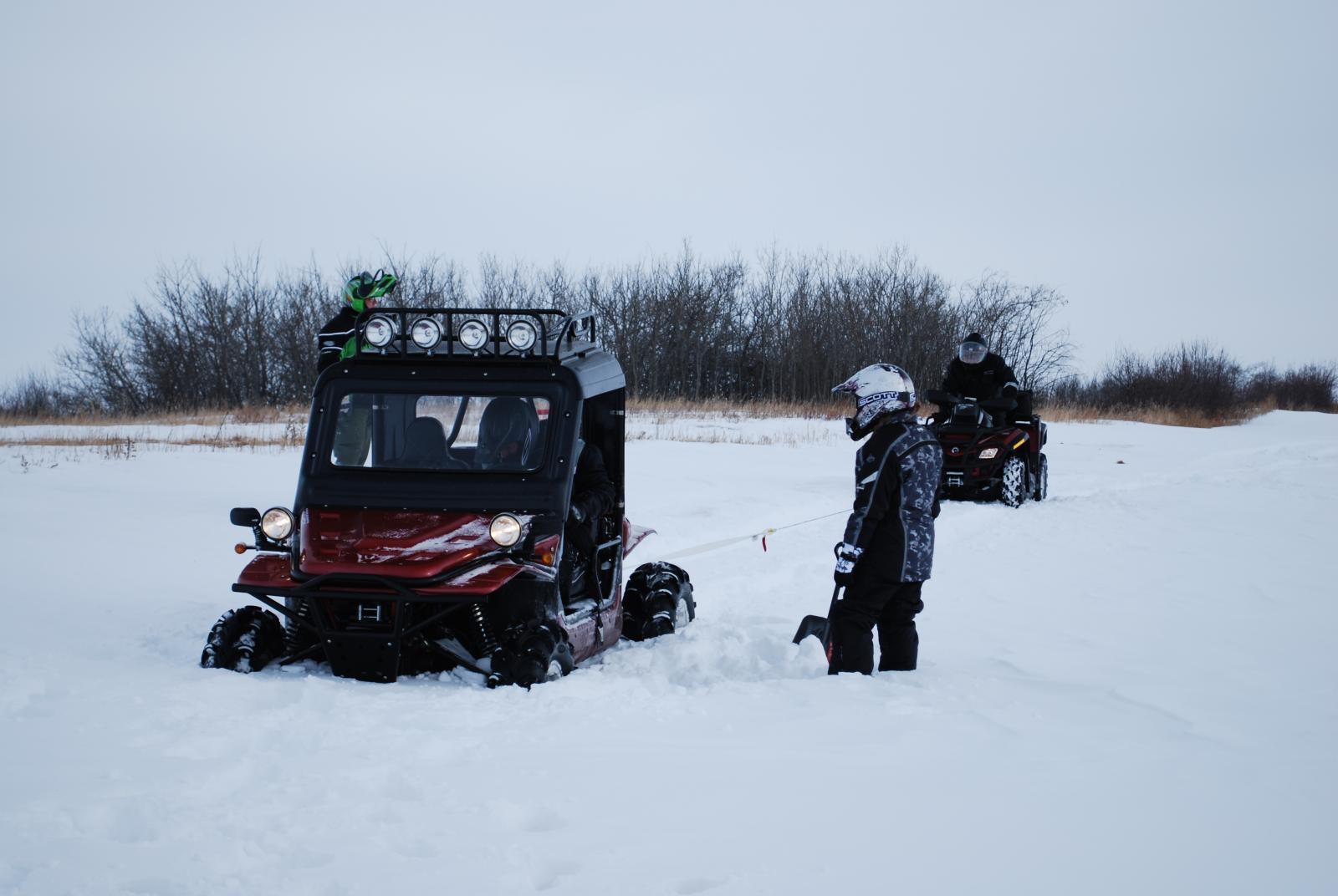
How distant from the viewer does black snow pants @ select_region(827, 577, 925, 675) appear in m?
5.96

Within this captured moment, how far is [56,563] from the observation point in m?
8.89

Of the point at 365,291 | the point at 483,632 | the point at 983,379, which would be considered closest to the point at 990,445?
the point at 983,379

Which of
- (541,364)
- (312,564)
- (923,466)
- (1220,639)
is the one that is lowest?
(1220,639)

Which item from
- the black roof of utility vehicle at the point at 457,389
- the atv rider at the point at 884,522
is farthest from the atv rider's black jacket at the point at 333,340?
the atv rider at the point at 884,522

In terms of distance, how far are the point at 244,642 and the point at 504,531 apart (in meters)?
1.43

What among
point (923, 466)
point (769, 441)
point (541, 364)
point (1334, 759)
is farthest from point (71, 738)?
point (769, 441)

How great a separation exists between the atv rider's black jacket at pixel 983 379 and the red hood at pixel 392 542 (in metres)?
10.1

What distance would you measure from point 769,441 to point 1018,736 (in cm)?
1873

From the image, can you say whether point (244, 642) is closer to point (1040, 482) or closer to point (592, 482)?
point (592, 482)

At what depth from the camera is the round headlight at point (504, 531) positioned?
18.5 ft

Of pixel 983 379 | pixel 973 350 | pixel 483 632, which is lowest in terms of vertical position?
pixel 483 632

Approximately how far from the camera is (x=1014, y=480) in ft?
47.3

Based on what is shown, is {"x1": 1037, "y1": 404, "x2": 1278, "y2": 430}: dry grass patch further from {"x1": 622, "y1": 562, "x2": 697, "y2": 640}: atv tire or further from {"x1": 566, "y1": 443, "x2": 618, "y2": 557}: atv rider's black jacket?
{"x1": 566, "y1": 443, "x2": 618, "y2": 557}: atv rider's black jacket

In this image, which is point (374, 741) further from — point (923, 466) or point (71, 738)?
point (923, 466)
